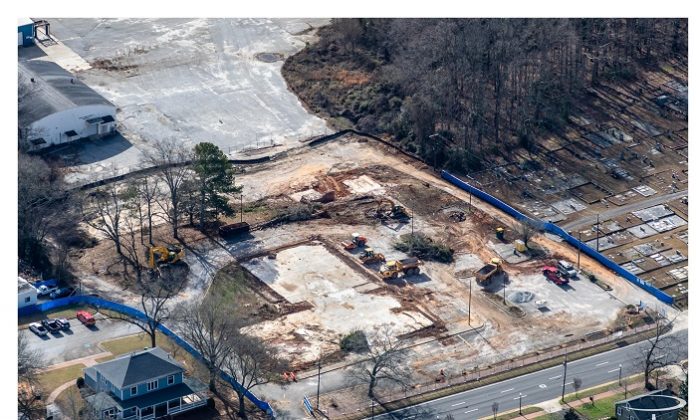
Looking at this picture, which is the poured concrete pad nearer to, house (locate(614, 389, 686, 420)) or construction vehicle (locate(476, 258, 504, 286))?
construction vehicle (locate(476, 258, 504, 286))

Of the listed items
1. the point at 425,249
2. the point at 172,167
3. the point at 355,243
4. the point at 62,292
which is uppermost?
the point at 172,167

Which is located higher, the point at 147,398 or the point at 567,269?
the point at 567,269

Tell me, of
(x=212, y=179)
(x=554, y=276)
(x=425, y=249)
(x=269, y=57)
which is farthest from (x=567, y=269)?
(x=269, y=57)

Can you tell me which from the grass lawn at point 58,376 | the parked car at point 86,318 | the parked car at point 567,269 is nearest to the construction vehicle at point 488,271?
the parked car at point 567,269

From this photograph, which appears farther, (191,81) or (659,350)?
(191,81)

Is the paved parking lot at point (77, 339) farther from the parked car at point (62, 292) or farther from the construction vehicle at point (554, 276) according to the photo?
the construction vehicle at point (554, 276)

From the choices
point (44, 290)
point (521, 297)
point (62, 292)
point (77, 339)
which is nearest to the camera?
point (77, 339)

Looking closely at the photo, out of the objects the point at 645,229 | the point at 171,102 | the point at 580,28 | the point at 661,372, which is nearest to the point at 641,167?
the point at 645,229

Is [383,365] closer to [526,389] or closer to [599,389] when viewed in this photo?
[526,389]
